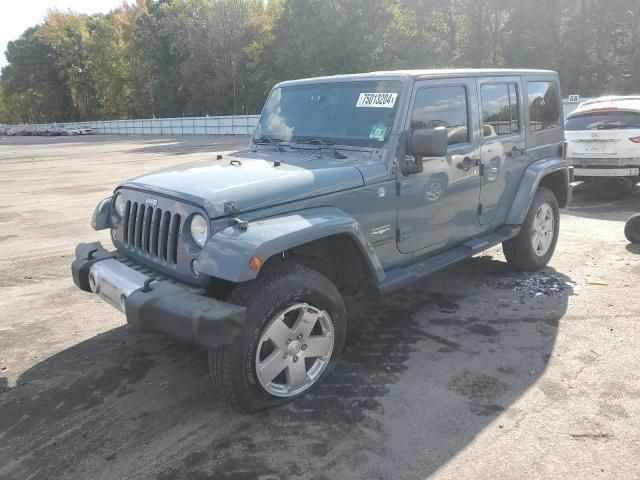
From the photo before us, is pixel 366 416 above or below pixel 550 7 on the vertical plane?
below

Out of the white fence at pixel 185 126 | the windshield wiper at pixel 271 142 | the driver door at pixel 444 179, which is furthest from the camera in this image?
the white fence at pixel 185 126

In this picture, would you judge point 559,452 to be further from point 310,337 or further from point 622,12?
point 622,12

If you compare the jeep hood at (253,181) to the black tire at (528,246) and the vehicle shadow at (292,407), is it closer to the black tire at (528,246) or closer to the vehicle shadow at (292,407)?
the vehicle shadow at (292,407)

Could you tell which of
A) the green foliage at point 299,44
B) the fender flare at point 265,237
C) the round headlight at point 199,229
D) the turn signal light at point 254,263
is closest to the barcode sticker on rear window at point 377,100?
the fender flare at point 265,237

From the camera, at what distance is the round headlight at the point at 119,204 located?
4.14 m

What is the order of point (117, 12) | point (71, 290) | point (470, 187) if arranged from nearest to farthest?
point (470, 187) → point (71, 290) → point (117, 12)

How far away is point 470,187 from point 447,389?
1.90 meters

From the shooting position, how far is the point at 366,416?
3346 mm

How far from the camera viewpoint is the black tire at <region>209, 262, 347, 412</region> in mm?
Result: 3156

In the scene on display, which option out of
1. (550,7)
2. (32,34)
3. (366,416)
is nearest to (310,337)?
(366,416)

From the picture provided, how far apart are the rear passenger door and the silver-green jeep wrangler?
18mm

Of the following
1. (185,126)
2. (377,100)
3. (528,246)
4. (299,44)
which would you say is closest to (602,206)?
(528,246)

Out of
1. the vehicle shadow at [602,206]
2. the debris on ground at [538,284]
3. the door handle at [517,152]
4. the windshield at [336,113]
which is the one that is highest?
the windshield at [336,113]

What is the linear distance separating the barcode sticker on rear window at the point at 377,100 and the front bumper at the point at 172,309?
77.5 inches
